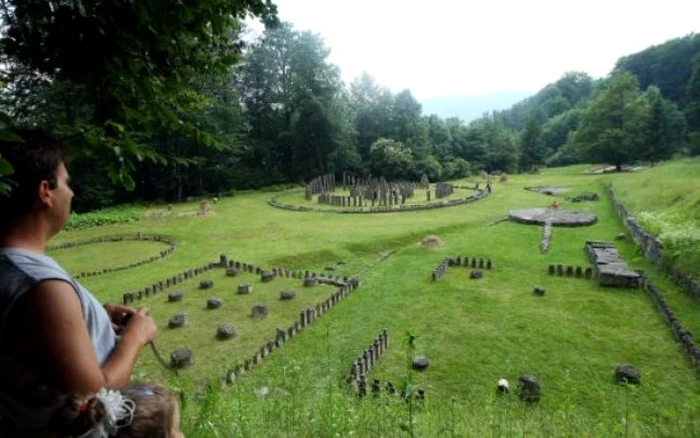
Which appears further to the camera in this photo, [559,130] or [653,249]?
[559,130]

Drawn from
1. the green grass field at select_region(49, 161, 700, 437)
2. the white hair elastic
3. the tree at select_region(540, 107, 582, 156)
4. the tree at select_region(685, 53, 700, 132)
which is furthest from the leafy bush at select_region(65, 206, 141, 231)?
the tree at select_region(540, 107, 582, 156)

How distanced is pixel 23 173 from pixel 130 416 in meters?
1.15

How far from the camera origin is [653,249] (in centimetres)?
1557

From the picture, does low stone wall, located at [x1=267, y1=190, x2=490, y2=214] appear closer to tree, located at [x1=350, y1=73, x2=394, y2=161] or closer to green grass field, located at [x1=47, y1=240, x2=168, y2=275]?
green grass field, located at [x1=47, y1=240, x2=168, y2=275]

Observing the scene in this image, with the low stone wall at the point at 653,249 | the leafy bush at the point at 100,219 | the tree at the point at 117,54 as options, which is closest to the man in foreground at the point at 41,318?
the tree at the point at 117,54

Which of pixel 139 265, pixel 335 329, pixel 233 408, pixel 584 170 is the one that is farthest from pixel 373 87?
pixel 233 408

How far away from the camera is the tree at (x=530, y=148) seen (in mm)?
52188

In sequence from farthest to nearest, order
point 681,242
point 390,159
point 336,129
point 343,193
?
point 390,159, point 336,129, point 343,193, point 681,242

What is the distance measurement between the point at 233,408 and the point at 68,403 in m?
3.42

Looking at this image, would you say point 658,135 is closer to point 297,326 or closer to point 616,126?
point 616,126

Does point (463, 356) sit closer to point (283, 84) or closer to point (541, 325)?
point (541, 325)

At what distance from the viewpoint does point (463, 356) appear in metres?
9.64

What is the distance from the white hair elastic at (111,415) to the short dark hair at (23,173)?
2.81 ft

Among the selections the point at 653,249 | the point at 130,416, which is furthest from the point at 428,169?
the point at 130,416
